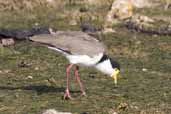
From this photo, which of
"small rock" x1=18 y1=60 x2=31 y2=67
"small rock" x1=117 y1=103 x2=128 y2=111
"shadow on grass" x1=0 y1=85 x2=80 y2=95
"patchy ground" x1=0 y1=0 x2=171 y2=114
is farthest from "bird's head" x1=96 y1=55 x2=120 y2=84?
"small rock" x1=18 y1=60 x2=31 y2=67

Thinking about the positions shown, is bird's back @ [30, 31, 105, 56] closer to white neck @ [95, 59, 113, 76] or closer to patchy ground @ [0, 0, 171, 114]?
white neck @ [95, 59, 113, 76]

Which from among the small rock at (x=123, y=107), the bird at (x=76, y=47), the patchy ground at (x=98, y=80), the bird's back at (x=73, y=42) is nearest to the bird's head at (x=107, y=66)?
the bird at (x=76, y=47)

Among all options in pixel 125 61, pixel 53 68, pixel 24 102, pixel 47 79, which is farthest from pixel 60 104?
pixel 125 61

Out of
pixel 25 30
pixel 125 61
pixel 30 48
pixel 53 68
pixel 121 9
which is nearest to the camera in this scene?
pixel 53 68

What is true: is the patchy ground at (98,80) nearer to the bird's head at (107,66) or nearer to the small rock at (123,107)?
the small rock at (123,107)

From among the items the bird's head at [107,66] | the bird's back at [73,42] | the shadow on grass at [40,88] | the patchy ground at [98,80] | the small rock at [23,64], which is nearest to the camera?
the patchy ground at [98,80]

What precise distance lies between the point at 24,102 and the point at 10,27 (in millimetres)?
10913

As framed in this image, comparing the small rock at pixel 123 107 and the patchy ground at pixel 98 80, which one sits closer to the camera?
the small rock at pixel 123 107

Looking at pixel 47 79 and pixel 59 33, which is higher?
pixel 59 33

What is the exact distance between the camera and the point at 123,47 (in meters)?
19.6

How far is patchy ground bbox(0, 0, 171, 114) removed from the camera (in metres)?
12.1

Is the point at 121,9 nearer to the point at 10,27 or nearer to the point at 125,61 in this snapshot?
the point at 10,27

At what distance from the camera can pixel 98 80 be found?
1502 cm

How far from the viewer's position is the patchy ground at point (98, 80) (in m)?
12.1
